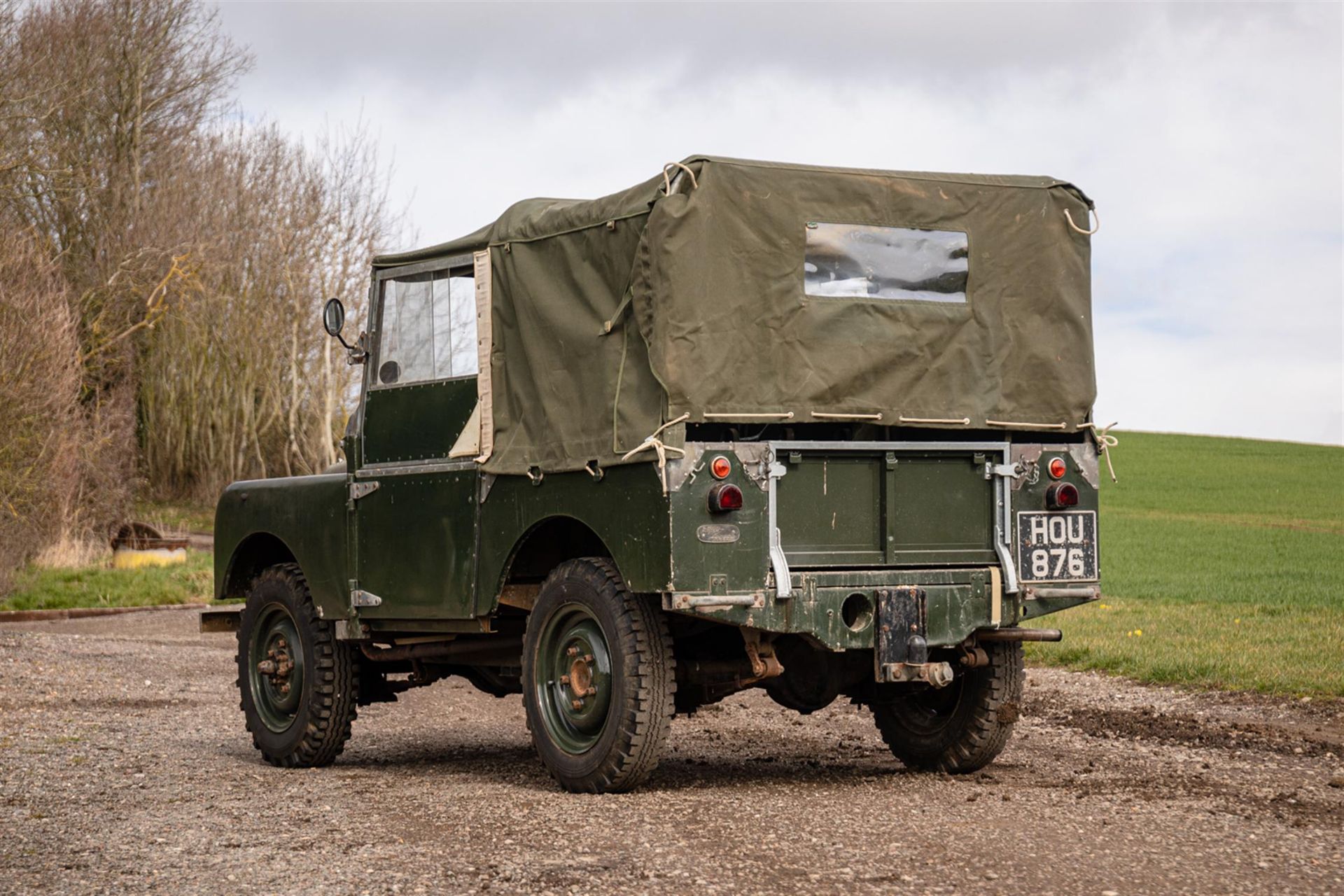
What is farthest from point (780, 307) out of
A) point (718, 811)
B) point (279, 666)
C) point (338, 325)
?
point (279, 666)

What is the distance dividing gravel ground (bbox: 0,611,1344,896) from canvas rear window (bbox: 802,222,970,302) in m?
2.38

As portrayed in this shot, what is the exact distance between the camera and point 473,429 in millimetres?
9000

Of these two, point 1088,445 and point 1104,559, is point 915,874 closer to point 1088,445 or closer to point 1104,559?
point 1088,445

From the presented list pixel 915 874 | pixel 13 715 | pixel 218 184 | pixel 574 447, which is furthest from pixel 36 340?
pixel 915 874

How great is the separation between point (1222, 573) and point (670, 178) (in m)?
20.8

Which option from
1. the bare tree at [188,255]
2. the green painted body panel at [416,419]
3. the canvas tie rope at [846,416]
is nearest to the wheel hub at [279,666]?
the green painted body panel at [416,419]

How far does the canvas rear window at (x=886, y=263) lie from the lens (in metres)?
8.12

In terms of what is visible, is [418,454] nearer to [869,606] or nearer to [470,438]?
[470,438]

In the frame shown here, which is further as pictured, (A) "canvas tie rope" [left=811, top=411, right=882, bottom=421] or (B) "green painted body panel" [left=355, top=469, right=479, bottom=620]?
(B) "green painted body panel" [left=355, top=469, right=479, bottom=620]

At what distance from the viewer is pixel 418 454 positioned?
9422 millimetres

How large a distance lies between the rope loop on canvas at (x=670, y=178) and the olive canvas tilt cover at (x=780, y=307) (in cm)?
2

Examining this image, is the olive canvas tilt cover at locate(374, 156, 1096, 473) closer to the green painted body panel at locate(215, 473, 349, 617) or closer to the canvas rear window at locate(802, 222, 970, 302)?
the canvas rear window at locate(802, 222, 970, 302)

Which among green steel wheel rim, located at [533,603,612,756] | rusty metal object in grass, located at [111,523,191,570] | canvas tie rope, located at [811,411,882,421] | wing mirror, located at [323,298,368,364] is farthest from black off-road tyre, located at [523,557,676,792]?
rusty metal object in grass, located at [111,523,191,570]

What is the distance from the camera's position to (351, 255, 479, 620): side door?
357 inches
